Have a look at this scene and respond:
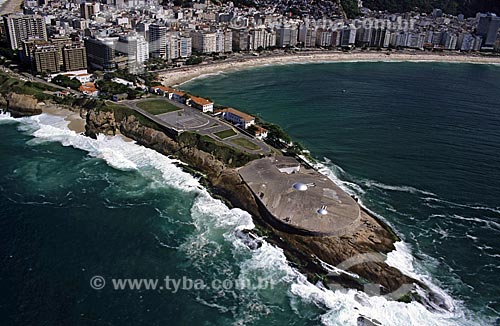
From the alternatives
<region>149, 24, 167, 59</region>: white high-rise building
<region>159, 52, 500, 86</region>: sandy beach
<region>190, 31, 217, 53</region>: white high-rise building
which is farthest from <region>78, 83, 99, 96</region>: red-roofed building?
<region>190, 31, 217, 53</region>: white high-rise building

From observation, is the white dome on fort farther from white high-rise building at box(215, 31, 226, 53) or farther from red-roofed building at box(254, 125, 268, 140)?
white high-rise building at box(215, 31, 226, 53)

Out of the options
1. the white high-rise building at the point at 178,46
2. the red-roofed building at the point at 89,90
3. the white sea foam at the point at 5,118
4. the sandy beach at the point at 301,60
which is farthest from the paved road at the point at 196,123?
the white high-rise building at the point at 178,46

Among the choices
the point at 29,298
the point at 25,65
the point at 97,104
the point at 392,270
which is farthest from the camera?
the point at 25,65

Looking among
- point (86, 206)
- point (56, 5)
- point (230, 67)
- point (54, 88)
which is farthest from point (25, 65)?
point (56, 5)

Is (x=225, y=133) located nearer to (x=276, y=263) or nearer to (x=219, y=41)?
(x=276, y=263)

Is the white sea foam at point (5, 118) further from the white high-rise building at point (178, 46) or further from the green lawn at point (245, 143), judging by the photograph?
the white high-rise building at point (178, 46)

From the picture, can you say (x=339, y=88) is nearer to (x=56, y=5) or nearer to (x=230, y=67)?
(x=230, y=67)
